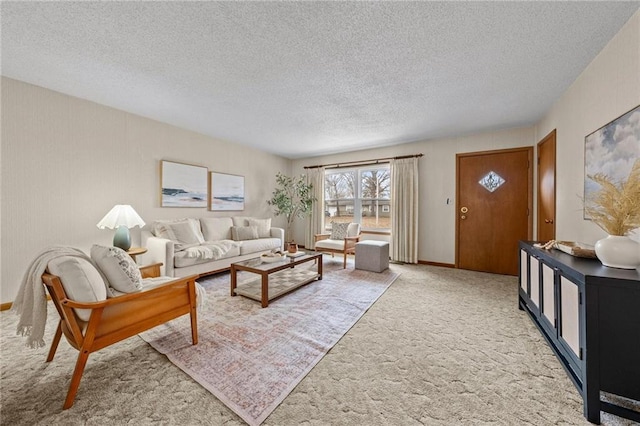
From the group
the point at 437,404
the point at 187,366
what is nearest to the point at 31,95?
the point at 187,366

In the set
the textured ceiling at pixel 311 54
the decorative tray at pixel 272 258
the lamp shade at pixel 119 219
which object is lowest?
the decorative tray at pixel 272 258

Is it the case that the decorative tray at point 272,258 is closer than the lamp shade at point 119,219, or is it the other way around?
the lamp shade at point 119,219

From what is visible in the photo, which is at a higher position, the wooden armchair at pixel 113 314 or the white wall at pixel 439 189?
the white wall at pixel 439 189

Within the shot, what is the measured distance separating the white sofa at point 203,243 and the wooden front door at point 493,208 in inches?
141

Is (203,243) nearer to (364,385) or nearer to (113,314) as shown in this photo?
(113,314)

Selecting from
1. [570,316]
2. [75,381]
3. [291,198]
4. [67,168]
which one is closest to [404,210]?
[291,198]

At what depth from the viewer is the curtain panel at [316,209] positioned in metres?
5.95

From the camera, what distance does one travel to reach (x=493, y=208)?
13.8 feet

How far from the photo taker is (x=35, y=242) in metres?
2.75

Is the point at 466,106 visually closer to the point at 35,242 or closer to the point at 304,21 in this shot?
the point at 304,21

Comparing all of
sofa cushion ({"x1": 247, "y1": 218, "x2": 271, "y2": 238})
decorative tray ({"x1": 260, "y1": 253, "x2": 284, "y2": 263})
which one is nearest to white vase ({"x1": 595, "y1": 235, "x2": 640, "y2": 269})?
decorative tray ({"x1": 260, "y1": 253, "x2": 284, "y2": 263})

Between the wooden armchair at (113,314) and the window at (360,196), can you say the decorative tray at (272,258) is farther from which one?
the window at (360,196)

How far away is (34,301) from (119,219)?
5.88 feet

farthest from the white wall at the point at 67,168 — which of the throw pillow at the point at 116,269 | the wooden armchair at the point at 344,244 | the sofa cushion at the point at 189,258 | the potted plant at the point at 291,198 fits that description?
the wooden armchair at the point at 344,244
